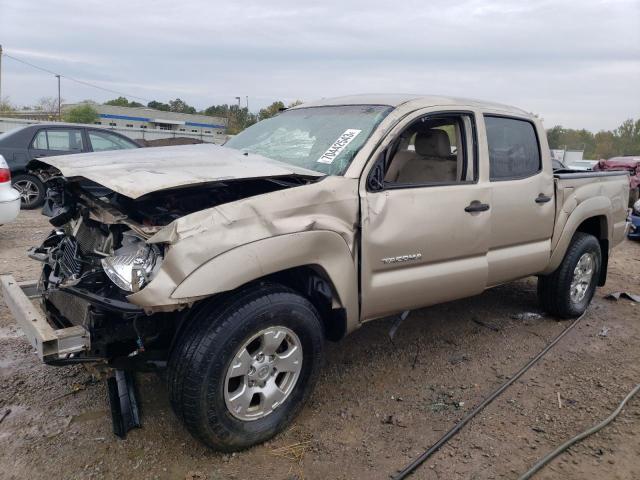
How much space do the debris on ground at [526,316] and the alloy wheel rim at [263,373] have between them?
2.96 metres

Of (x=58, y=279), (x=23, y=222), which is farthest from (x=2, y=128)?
(x=58, y=279)

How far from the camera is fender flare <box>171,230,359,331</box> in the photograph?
2.41m

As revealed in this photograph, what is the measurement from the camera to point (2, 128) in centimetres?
2755

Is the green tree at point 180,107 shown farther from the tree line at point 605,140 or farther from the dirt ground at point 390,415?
the dirt ground at point 390,415

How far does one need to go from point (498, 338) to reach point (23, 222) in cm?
742

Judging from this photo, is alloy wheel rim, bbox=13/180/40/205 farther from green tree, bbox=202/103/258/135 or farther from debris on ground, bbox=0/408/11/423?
green tree, bbox=202/103/258/135

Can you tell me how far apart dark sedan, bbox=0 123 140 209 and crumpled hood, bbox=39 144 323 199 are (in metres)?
6.86

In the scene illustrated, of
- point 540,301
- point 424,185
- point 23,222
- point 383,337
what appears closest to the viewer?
point 424,185

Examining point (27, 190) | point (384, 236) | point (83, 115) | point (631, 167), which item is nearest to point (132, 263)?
point (384, 236)

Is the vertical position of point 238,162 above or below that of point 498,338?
above

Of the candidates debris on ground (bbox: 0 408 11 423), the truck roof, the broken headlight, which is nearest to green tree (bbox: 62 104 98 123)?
the truck roof

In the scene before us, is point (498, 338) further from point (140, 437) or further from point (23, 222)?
point (23, 222)

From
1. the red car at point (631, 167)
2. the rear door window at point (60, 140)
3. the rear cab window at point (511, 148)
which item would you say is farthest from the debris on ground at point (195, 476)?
the red car at point (631, 167)

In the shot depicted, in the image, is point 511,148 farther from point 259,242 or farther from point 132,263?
point 132,263
